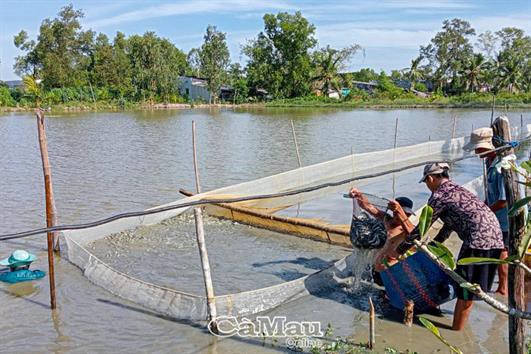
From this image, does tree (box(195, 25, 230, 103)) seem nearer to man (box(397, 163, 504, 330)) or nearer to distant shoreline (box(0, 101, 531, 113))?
distant shoreline (box(0, 101, 531, 113))

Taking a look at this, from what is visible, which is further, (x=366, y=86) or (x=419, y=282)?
(x=366, y=86)

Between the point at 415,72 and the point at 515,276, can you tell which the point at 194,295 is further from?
the point at 415,72

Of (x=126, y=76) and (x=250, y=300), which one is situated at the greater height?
(x=126, y=76)

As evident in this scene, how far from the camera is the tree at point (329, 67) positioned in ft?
151

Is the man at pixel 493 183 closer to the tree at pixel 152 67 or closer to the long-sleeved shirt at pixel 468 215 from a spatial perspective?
the long-sleeved shirt at pixel 468 215

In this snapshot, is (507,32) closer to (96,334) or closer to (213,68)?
(213,68)

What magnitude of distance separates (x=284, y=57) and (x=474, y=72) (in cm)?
1805

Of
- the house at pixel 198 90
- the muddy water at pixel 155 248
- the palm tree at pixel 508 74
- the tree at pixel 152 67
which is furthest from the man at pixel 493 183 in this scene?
the house at pixel 198 90

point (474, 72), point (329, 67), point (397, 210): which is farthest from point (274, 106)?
point (397, 210)

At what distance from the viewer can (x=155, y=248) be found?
6.21 meters

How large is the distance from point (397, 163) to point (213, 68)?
38.5 meters

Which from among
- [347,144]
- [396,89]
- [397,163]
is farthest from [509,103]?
[397,163]

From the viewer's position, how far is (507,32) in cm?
4853

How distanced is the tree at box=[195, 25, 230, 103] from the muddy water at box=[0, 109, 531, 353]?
31388 mm
